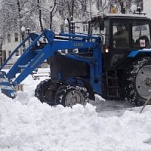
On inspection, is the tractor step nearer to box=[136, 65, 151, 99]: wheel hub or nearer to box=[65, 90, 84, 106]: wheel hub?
box=[136, 65, 151, 99]: wheel hub

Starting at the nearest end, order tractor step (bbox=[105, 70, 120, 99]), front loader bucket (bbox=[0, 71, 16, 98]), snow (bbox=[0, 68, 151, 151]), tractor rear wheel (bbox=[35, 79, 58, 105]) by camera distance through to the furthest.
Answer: snow (bbox=[0, 68, 151, 151]) → front loader bucket (bbox=[0, 71, 16, 98]) → tractor step (bbox=[105, 70, 120, 99]) → tractor rear wheel (bbox=[35, 79, 58, 105])

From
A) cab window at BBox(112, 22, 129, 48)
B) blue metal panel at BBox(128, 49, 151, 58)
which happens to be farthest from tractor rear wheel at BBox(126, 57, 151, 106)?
cab window at BBox(112, 22, 129, 48)

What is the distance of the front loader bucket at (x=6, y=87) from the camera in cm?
1000

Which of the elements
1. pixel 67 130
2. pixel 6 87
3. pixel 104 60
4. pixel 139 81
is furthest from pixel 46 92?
pixel 67 130

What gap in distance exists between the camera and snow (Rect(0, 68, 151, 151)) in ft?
20.7

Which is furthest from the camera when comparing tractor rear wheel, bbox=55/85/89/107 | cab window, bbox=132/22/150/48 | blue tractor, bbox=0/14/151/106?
cab window, bbox=132/22/150/48

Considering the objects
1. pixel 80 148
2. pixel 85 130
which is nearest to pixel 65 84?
pixel 85 130

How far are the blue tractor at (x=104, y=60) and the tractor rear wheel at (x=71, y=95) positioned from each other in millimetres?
169

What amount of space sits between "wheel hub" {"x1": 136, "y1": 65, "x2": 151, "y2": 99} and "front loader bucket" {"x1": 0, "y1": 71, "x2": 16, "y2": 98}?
342cm

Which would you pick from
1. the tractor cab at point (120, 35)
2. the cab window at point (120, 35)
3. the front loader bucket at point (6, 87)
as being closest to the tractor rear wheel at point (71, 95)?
the front loader bucket at point (6, 87)

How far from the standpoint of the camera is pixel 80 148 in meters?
6.16

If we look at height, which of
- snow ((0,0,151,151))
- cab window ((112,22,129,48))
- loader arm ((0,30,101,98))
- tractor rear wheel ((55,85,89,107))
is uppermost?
cab window ((112,22,129,48))

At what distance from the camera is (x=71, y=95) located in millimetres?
10203

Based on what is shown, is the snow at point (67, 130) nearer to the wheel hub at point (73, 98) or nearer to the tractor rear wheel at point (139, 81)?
the wheel hub at point (73, 98)
